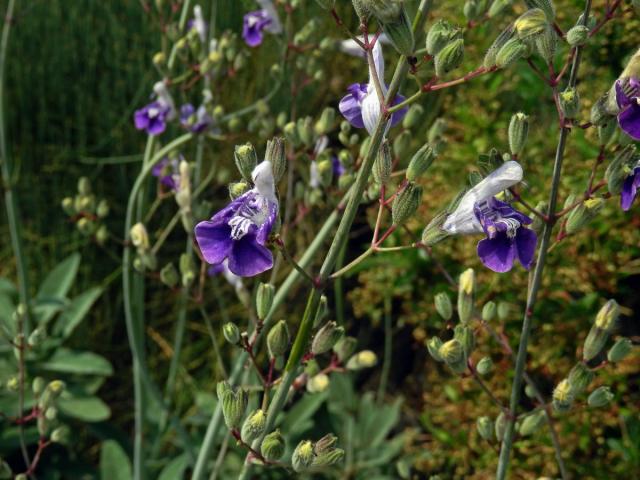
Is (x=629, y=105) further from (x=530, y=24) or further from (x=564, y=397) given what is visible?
(x=564, y=397)

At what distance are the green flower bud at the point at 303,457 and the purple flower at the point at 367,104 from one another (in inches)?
20.4

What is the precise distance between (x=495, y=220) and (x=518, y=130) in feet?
0.74

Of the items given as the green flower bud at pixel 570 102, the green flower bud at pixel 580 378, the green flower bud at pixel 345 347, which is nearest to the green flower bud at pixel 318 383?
the green flower bud at pixel 345 347

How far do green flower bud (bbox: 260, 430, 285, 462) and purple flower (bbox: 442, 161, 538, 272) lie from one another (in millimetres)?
425

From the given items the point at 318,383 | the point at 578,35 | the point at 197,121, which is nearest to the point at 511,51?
the point at 578,35

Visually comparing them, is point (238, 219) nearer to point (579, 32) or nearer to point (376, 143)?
point (376, 143)

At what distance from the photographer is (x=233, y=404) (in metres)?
1.33

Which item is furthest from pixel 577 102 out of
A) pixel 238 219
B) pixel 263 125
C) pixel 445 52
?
pixel 263 125

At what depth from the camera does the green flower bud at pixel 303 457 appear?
4.25 feet

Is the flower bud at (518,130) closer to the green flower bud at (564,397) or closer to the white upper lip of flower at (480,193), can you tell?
the white upper lip of flower at (480,193)

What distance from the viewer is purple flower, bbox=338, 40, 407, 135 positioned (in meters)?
1.39

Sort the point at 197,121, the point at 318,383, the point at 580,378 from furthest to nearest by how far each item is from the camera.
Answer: the point at 197,121
the point at 318,383
the point at 580,378

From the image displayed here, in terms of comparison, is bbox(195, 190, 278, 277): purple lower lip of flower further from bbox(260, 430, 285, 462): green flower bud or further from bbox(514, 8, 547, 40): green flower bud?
bbox(514, 8, 547, 40): green flower bud

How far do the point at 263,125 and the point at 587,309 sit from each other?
3.73 feet
